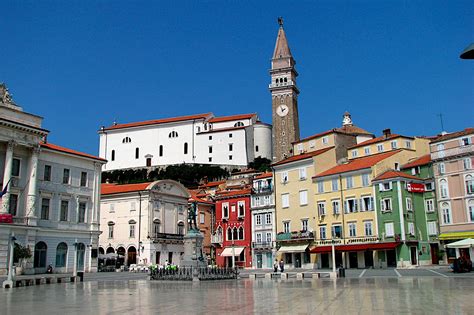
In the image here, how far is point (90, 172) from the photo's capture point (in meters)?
55.6

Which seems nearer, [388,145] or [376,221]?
[376,221]

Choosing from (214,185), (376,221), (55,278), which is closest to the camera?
(55,278)

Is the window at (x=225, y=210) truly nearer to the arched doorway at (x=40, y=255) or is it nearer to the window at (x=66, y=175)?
the window at (x=66, y=175)

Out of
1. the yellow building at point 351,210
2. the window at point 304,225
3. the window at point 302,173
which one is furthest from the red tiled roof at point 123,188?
the yellow building at point 351,210

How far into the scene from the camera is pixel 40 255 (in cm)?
4819

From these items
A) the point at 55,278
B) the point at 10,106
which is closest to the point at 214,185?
the point at 10,106

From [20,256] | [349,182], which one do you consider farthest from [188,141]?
[20,256]

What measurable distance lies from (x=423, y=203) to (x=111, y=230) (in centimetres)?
3873

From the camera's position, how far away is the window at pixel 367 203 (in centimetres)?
5447

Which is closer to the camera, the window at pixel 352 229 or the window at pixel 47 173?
the window at pixel 47 173

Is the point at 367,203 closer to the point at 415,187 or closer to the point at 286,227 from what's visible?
the point at 415,187

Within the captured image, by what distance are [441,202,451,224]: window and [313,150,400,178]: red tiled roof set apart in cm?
820

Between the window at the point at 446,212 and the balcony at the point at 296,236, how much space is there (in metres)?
14.7

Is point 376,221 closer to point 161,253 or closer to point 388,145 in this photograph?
point 388,145
